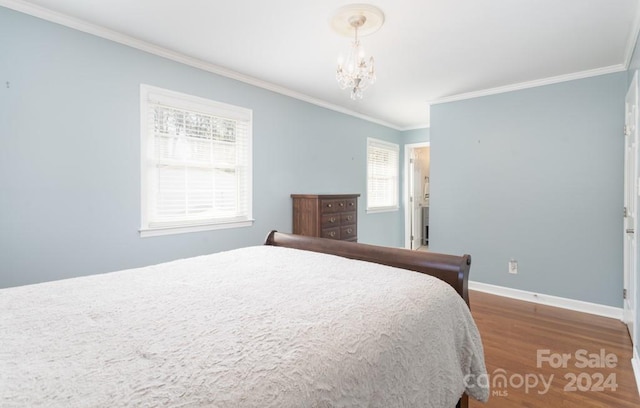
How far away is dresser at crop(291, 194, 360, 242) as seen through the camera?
3.70 meters

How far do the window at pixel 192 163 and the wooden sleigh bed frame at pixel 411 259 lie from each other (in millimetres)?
1213

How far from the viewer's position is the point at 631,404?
71.0 inches

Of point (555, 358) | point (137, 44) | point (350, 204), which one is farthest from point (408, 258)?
point (137, 44)

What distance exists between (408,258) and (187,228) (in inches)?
82.7

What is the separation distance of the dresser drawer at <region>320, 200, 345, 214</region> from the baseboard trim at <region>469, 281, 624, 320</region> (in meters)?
1.87

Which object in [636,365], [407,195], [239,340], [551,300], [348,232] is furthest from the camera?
[407,195]

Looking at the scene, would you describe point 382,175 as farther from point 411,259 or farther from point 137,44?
point 137,44

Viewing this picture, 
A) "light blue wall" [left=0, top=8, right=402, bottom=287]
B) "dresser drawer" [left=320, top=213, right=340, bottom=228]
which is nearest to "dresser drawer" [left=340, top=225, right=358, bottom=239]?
"dresser drawer" [left=320, top=213, right=340, bottom=228]

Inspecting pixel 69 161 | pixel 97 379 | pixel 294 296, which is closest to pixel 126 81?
pixel 69 161

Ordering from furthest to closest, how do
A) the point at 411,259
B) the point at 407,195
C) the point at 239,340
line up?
the point at 407,195, the point at 411,259, the point at 239,340

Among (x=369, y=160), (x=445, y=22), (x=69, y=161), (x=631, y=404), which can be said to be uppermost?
(x=445, y=22)

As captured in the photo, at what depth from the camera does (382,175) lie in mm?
5648

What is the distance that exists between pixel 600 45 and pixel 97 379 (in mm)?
3869

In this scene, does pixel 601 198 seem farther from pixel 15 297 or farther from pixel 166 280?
pixel 15 297
